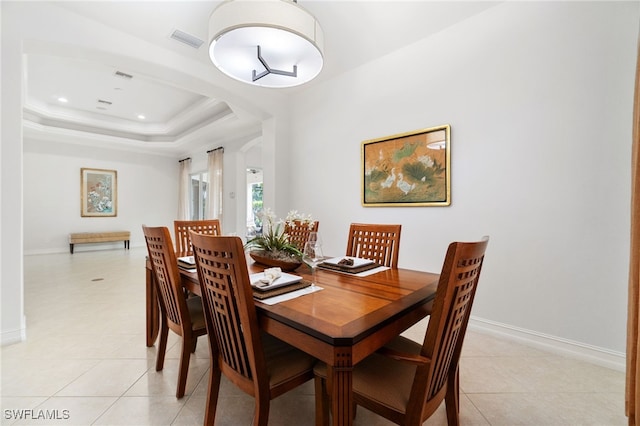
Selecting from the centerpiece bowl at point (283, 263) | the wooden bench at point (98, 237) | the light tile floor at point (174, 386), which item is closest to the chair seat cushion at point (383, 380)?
the light tile floor at point (174, 386)

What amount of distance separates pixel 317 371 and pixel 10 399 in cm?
185

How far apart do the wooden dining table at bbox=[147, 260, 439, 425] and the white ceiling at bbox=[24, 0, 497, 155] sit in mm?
2366

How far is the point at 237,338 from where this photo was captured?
113 cm

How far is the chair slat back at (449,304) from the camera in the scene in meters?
0.91

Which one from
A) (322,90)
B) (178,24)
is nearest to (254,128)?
(322,90)

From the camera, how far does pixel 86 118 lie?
616 cm

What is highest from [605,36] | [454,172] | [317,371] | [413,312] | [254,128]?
[254,128]

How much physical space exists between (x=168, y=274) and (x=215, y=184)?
16.9 feet

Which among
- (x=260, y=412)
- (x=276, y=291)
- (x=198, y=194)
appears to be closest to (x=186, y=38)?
(x=276, y=291)

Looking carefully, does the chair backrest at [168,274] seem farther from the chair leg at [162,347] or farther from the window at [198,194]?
the window at [198,194]

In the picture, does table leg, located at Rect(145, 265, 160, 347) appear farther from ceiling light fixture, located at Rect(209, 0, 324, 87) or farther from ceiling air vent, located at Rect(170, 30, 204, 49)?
ceiling air vent, located at Rect(170, 30, 204, 49)

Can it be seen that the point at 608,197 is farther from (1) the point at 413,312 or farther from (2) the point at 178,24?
(2) the point at 178,24

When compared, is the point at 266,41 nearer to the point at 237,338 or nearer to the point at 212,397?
the point at 237,338

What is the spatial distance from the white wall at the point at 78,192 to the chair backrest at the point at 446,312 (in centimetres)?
858
